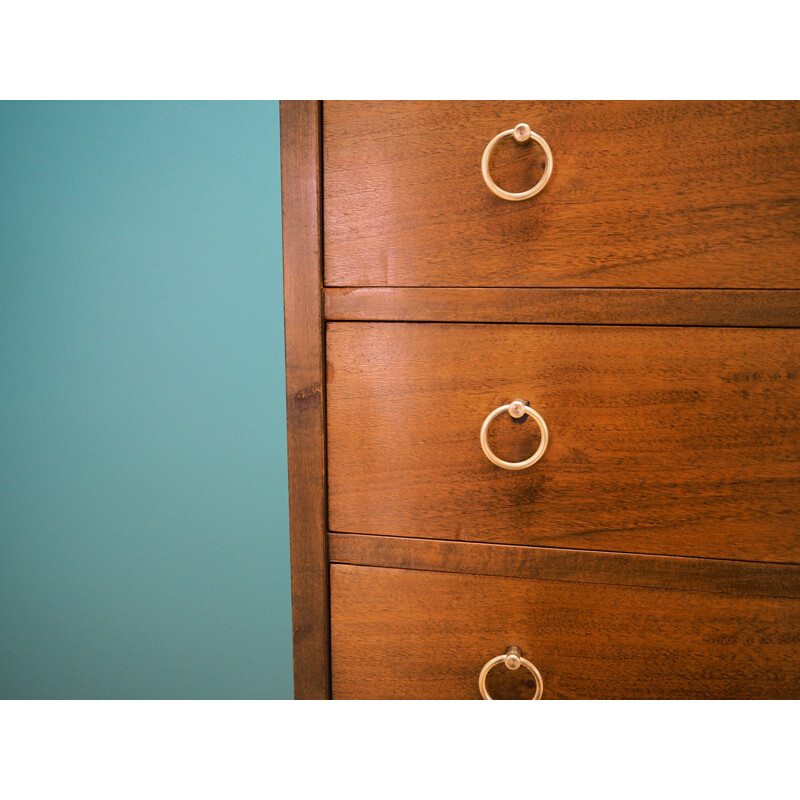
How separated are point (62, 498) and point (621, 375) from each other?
0.54m

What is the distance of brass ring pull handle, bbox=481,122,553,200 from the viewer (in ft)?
1.36

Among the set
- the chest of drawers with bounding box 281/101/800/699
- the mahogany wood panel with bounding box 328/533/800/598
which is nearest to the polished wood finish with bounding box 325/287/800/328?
the chest of drawers with bounding box 281/101/800/699

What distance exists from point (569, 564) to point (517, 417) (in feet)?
0.43

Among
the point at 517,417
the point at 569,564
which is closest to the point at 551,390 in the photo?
the point at 517,417

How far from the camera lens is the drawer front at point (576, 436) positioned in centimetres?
43

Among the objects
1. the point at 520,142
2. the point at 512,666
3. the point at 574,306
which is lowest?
the point at 512,666

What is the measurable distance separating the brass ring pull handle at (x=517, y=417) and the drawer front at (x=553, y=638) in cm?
11

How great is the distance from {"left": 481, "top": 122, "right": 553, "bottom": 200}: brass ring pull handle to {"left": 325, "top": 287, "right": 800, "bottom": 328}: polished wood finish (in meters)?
0.07

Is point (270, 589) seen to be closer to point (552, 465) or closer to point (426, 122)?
point (552, 465)

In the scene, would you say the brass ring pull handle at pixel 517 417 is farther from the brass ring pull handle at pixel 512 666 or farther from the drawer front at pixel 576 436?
the brass ring pull handle at pixel 512 666

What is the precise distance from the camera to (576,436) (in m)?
0.45

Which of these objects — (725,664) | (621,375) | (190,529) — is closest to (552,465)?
(621,375)

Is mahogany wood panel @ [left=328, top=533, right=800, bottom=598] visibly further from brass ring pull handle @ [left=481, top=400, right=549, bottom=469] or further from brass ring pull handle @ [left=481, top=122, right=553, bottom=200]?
brass ring pull handle @ [left=481, top=122, right=553, bottom=200]

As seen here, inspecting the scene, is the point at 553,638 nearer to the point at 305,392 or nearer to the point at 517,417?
the point at 517,417
